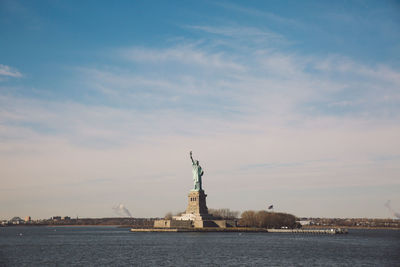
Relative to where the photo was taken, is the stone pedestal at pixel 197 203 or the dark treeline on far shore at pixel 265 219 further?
the dark treeline on far shore at pixel 265 219

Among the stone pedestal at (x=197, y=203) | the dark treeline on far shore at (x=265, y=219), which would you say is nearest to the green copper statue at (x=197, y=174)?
the stone pedestal at (x=197, y=203)

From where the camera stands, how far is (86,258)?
39094 millimetres

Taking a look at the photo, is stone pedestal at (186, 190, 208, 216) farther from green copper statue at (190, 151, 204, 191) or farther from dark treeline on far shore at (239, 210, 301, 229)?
dark treeline on far shore at (239, 210, 301, 229)

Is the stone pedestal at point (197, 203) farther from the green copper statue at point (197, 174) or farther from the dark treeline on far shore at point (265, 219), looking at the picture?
the dark treeline on far shore at point (265, 219)

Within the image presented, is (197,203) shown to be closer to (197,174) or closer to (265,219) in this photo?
(197,174)

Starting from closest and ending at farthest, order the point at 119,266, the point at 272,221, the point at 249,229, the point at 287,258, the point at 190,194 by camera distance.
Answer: the point at 119,266 → the point at 287,258 → the point at 190,194 → the point at 249,229 → the point at 272,221

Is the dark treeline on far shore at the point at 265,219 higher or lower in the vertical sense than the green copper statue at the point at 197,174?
lower

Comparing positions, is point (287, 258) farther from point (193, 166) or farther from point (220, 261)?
point (193, 166)

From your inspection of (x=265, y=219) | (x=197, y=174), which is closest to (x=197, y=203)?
(x=197, y=174)

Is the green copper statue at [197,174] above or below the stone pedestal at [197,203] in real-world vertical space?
above

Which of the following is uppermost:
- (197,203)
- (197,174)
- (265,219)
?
(197,174)

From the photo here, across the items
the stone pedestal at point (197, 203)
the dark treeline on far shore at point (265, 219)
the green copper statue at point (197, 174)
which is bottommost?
the dark treeline on far shore at point (265, 219)

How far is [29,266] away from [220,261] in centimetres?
1373

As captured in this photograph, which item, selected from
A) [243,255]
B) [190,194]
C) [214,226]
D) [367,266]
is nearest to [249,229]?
[214,226]
